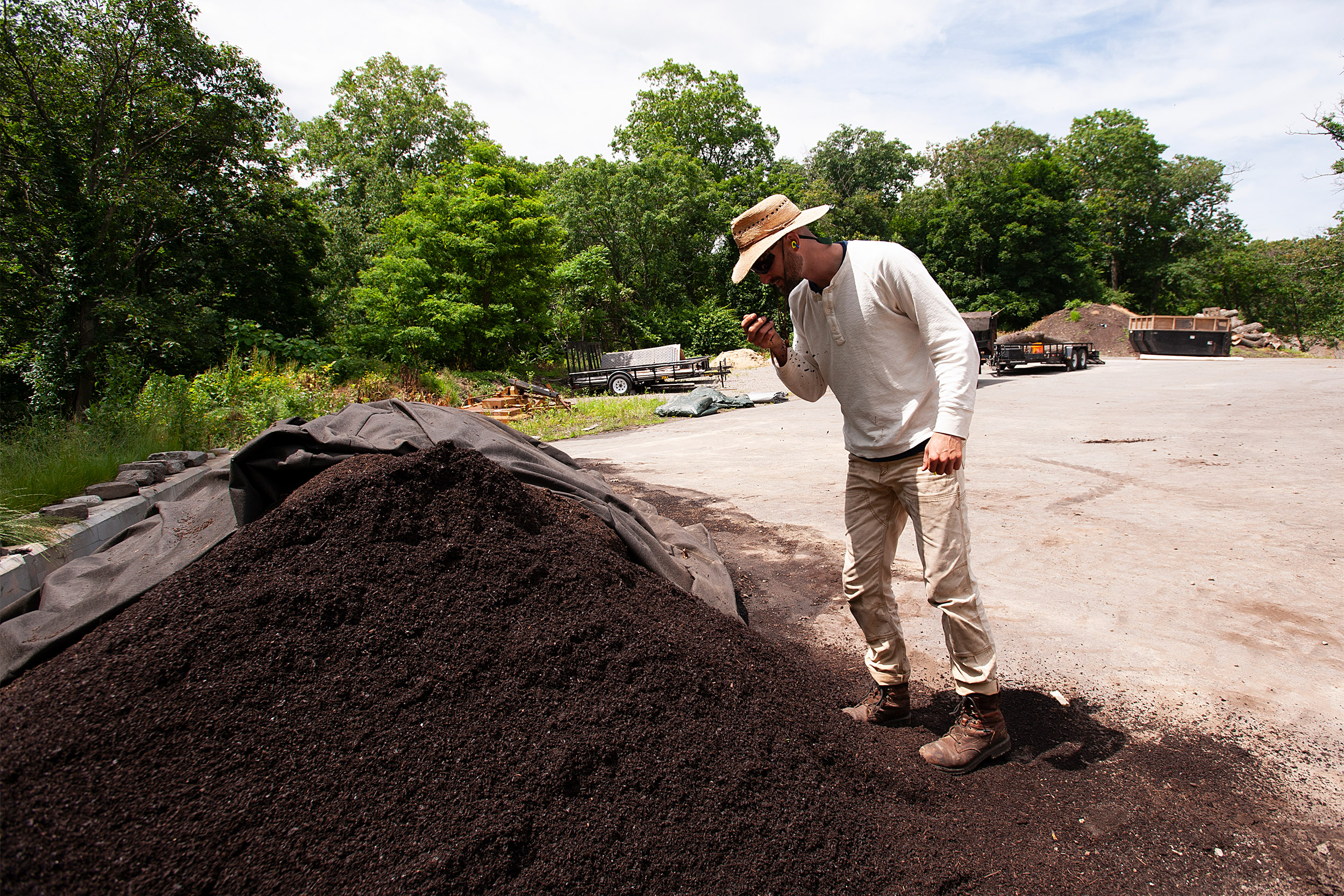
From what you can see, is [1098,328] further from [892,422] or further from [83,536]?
[83,536]

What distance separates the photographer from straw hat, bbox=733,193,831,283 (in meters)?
2.31

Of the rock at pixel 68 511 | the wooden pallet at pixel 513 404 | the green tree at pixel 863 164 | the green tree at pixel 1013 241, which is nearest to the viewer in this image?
the rock at pixel 68 511

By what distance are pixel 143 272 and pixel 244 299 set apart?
3.68 meters

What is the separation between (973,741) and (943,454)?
95 centimetres

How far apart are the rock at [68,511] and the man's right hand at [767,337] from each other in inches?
174

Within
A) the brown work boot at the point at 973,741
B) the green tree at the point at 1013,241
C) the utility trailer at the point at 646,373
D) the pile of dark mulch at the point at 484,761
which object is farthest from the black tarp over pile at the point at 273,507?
the green tree at the point at 1013,241

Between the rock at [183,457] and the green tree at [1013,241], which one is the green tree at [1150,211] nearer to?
the green tree at [1013,241]

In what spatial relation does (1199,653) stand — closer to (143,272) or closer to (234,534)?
(234,534)

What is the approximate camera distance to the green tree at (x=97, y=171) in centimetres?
1034

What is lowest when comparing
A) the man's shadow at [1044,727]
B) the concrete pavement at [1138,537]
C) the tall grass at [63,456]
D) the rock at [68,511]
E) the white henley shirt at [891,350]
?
the concrete pavement at [1138,537]

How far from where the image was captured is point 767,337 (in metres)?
2.49

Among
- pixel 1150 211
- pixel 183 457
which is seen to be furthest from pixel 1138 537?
pixel 1150 211

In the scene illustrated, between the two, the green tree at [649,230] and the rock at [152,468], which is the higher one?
the green tree at [649,230]

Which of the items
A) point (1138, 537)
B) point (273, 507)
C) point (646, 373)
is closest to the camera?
point (273, 507)
